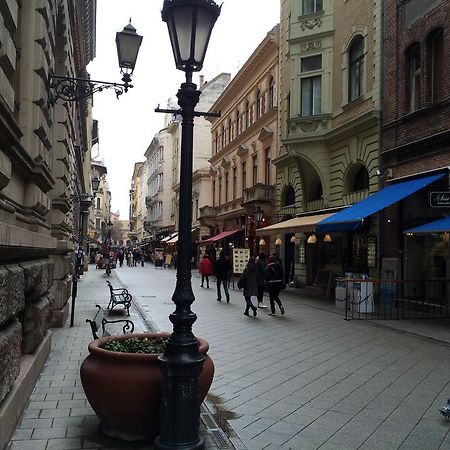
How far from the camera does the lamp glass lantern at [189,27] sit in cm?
463

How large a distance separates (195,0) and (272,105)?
25.9 m

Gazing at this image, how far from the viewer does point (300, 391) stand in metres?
6.95

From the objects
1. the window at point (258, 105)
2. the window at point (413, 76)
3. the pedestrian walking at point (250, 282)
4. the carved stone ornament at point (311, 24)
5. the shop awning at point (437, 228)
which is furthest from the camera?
the window at point (258, 105)

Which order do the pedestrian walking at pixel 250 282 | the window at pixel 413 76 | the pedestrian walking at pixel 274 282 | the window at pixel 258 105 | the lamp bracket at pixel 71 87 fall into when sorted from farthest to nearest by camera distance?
1. the window at pixel 258 105
2. the window at pixel 413 76
3. the pedestrian walking at pixel 250 282
4. the pedestrian walking at pixel 274 282
5. the lamp bracket at pixel 71 87

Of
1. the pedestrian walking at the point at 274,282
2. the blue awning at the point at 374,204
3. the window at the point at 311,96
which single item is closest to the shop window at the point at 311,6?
the window at the point at 311,96

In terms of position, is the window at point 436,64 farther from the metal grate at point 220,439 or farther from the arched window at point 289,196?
the metal grate at point 220,439

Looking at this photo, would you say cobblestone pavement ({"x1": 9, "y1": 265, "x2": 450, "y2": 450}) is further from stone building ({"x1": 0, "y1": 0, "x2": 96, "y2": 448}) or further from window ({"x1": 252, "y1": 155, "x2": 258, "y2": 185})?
window ({"x1": 252, "y1": 155, "x2": 258, "y2": 185})

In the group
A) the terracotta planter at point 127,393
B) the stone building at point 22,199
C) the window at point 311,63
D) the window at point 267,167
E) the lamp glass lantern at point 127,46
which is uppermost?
the window at point 311,63

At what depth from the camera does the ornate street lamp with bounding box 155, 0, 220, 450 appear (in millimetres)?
4457

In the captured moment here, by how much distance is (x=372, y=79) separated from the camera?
747 inches

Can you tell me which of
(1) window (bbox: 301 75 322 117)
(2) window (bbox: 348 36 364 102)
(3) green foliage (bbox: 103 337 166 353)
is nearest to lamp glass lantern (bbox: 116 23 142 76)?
(3) green foliage (bbox: 103 337 166 353)

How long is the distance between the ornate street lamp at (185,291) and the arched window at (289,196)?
21.3 meters

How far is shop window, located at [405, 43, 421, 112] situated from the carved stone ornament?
20.9ft

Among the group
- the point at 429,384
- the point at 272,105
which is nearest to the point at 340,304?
the point at 429,384
